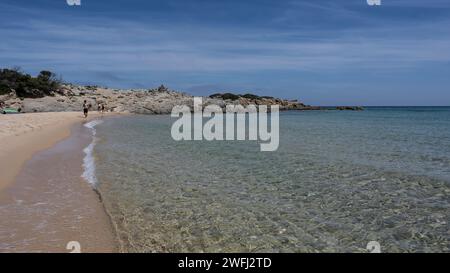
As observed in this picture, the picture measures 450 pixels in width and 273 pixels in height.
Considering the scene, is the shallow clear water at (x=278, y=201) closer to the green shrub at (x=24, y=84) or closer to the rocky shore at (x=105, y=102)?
the rocky shore at (x=105, y=102)

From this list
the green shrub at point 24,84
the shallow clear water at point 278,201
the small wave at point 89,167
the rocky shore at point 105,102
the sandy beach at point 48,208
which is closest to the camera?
the sandy beach at point 48,208

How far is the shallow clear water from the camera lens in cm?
714

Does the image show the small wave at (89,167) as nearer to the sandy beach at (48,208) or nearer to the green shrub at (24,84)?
the sandy beach at (48,208)

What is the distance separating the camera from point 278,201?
9680 mm

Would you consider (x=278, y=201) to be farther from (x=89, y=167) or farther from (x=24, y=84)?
(x=24, y=84)

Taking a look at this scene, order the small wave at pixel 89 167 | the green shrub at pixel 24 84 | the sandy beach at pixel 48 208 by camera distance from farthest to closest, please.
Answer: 1. the green shrub at pixel 24 84
2. the small wave at pixel 89 167
3. the sandy beach at pixel 48 208

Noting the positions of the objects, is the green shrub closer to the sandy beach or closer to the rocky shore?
the rocky shore

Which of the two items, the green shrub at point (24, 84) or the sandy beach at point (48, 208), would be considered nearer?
the sandy beach at point (48, 208)

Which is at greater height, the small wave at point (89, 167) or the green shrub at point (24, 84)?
the green shrub at point (24, 84)

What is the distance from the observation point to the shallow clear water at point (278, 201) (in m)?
7.14

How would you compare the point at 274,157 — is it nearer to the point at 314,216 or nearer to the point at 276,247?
the point at 314,216

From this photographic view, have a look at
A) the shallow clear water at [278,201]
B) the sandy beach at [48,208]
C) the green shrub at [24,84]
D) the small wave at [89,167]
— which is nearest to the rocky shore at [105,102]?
the green shrub at [24,84]

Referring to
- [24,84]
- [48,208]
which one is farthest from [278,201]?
[24,84]

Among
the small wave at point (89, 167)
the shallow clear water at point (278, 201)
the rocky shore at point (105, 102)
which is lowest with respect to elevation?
the shallow clear water at point (278, 201)
